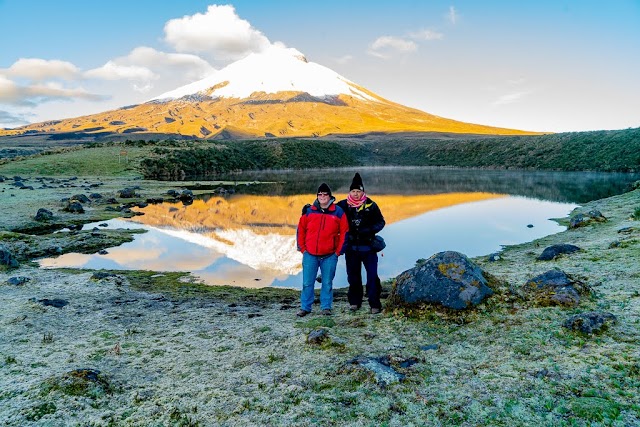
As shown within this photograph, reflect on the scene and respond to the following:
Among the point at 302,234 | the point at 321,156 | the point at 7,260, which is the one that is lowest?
the point at 7,260

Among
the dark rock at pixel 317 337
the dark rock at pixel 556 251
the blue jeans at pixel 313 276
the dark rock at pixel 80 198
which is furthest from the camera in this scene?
the dark rock at pixel 80 198

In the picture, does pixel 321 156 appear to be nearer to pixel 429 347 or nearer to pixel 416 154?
pixel 416 154

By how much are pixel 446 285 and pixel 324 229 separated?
12.1 feet

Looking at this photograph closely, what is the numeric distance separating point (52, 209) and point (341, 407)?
37.0m

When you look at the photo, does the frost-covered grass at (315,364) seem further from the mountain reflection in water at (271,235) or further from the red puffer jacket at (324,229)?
the mountain reflection in water at (271,235)

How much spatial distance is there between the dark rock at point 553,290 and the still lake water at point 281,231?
319 inches

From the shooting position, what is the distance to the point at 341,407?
7543mm

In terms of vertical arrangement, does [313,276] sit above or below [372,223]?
below

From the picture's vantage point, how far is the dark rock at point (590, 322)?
940 centimetres

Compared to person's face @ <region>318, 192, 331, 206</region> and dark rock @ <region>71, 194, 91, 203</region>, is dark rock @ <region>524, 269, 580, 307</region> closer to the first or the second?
person's face @ <region>318, 192, 331, 206</region>

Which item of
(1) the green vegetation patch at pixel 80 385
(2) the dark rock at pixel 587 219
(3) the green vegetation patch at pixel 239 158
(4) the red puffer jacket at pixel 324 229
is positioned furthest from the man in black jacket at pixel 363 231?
(3) the green vegetation patch at pixel 239 158

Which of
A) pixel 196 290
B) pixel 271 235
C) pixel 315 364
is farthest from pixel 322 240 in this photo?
pixel 271 235

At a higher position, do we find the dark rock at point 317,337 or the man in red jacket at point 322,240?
the man in red jacket at point 322,240

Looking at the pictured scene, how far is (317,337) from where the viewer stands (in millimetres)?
10406
